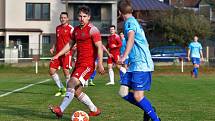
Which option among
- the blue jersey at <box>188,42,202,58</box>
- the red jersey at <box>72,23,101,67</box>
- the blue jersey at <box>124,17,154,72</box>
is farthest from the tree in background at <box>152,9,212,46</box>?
the blue jersey at <box>124,17,154,72</box>

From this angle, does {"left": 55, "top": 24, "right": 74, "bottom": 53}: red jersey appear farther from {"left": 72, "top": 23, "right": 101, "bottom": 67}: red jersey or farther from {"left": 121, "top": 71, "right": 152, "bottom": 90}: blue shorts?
{"left": 121, "top": 71, "right": 152, "bottom": 90}: blue shorts

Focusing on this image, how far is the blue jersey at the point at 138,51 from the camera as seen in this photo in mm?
9273

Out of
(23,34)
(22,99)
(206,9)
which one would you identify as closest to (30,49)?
(23,34)

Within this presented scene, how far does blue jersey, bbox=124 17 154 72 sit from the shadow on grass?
5.95ft

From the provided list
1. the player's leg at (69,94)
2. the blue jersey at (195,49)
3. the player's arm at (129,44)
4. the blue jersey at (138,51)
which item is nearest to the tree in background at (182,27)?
the blue jersey at (195,49)

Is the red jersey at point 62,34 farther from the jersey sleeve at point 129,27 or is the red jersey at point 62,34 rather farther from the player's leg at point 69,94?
the jersey sleeve at point 129,27

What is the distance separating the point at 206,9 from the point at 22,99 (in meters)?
76.4

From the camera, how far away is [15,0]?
57688 millimetres

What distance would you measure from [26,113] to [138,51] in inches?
120

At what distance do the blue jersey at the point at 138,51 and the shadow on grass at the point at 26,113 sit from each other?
71.5 inches

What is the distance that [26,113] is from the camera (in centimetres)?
1109

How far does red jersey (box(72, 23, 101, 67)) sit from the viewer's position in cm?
1038

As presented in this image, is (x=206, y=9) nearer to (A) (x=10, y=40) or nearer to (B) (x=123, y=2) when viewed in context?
(A) (x=10, y=40)

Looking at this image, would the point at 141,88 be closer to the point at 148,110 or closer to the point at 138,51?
the point at 148,110
